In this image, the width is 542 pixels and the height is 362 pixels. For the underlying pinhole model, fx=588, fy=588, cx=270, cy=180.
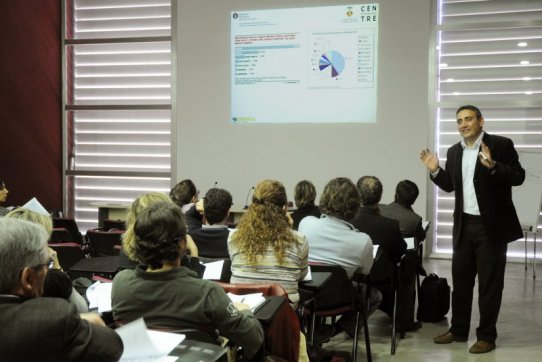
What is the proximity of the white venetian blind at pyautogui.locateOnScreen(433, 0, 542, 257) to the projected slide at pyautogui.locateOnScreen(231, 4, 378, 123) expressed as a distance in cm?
92

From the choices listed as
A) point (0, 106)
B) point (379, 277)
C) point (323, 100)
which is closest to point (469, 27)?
point (323, 100)

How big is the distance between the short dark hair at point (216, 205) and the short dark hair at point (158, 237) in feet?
5.52

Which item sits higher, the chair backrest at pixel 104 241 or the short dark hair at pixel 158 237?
the short dark hair at pixel 158 237

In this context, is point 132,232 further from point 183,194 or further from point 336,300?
point 183,194

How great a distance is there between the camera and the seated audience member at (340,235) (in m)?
3.21

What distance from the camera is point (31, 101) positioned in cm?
802

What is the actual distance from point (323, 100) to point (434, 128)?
1422 mm

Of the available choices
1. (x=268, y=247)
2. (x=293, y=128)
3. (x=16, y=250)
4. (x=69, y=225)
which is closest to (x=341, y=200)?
(x=268, y=247)

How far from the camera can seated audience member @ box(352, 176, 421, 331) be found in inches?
147

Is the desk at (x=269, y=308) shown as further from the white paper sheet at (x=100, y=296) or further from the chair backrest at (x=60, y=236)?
the chair backrest at (x=60, y=236)

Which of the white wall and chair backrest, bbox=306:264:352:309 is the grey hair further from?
the white wall

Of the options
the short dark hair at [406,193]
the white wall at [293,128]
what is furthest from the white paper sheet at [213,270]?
the white wall at [293,128]

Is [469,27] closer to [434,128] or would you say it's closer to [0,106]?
[434,128]

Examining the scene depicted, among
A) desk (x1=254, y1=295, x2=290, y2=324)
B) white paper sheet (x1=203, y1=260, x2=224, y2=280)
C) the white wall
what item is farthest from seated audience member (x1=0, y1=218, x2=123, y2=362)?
the white wall
